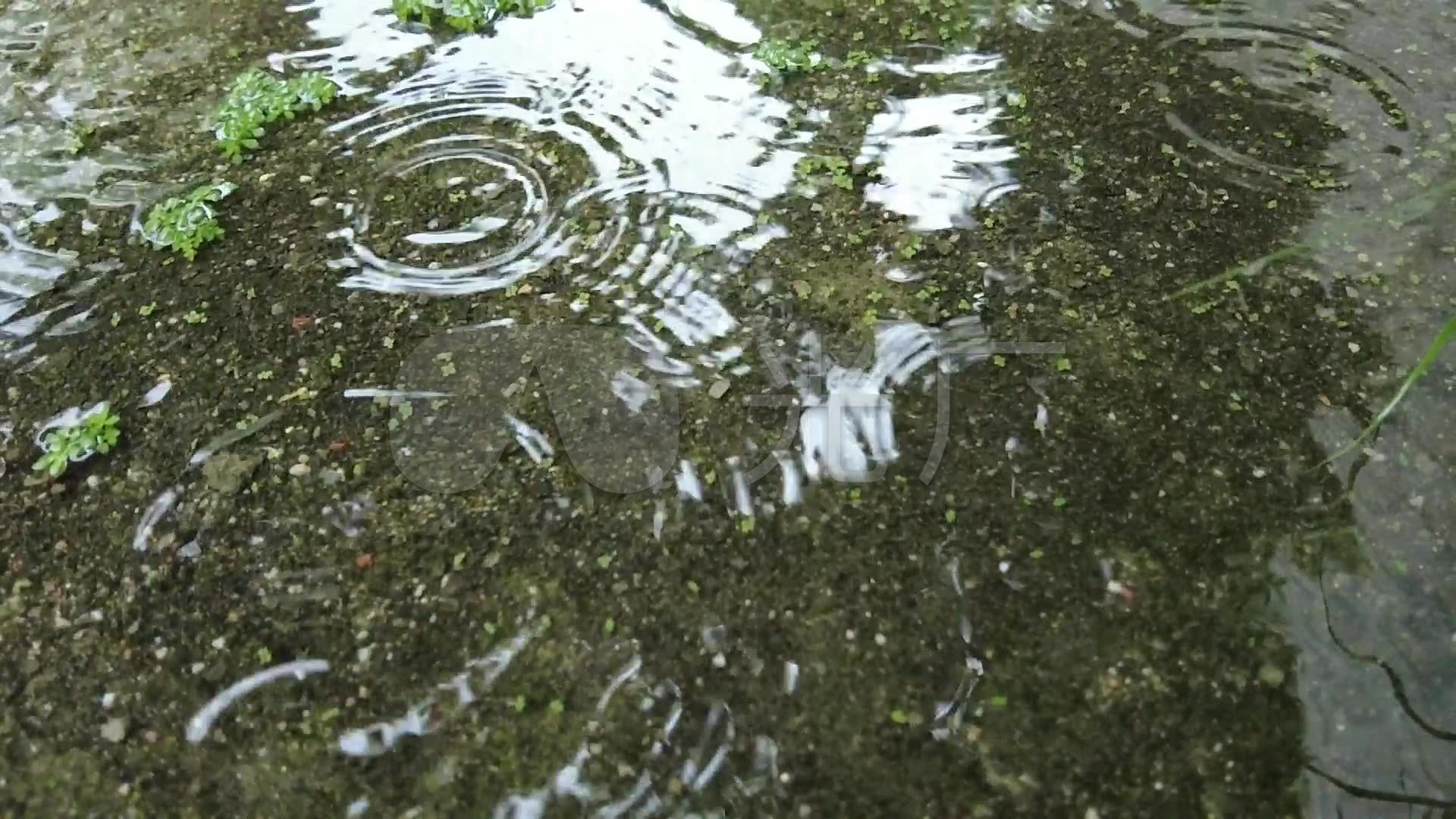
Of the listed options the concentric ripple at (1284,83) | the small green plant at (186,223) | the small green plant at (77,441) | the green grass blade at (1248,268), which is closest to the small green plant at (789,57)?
the concentric ripple at (1284,83)

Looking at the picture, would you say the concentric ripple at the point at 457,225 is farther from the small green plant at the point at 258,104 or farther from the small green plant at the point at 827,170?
the small green plant at the point at 827,170

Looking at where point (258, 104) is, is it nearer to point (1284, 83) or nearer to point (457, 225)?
point (457, 225)

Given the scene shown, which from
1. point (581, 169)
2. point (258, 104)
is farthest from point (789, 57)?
point (258, 104)

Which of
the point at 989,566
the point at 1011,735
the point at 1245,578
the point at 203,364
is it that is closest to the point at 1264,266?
the point at 1245,578

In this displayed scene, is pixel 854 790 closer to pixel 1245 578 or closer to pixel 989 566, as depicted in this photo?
pixel 989 566

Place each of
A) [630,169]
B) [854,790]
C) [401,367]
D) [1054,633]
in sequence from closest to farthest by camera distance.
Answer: [854,790]
[1054,633]
[401,367]
[630,169]

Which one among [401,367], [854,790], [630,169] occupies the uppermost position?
[630,169]

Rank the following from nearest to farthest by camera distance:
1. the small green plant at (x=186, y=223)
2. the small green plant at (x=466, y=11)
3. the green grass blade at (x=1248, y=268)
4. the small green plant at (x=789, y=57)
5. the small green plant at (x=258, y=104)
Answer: the green grass blade at (x=1248, y=268)
the small green plant at (x=186, y=223)
the small green plant at (x=258, y=104)
the small green plant at (x=789, y=57)
the small green plant at (x=466, y=11)
